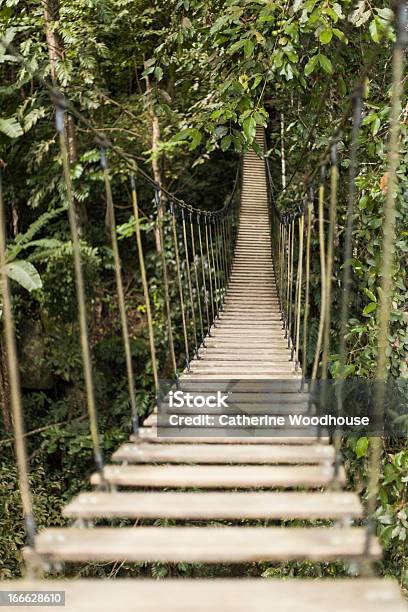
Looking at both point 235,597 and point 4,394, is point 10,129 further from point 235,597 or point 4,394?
point 235,597

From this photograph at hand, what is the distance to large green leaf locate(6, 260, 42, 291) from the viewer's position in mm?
3061

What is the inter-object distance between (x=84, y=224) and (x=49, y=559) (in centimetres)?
383

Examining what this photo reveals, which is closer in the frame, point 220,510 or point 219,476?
point 220,510

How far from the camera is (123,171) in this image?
13.1 ft

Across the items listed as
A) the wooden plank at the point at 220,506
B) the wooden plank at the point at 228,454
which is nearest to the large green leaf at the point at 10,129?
the wooden plank at the point at 228,454

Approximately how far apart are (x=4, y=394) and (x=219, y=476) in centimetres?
373

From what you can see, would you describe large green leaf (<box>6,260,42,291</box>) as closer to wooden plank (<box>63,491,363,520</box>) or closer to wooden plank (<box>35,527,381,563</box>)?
wooden plank (<box>63,491,363,520</box>)

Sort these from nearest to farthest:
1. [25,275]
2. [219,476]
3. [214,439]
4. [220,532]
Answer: [220,532], [219,476], [214,439], [25,275]

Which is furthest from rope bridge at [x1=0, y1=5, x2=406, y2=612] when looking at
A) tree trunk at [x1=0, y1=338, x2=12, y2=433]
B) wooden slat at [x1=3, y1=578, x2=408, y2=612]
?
tree trunk at [x1=0, y1=338, x2=12, y2=433]

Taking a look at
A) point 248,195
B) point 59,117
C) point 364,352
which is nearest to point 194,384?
point 364,352

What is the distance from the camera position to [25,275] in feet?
10.1

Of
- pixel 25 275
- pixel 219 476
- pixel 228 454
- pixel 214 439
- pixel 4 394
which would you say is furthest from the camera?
pixel 4 394

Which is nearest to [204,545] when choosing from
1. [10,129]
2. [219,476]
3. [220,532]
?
[220,532]

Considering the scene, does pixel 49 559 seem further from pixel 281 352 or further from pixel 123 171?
pixel 123 171
